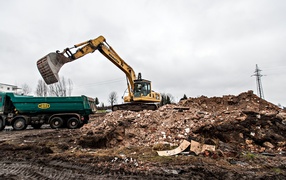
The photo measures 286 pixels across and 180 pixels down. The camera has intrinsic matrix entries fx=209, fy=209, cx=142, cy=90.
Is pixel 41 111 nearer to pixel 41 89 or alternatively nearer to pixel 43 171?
pixel 43 171

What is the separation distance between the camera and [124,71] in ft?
50.1

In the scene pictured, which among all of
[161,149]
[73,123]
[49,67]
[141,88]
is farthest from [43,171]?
[141,88]

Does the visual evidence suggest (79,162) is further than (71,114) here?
No

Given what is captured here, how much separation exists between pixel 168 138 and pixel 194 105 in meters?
6.64

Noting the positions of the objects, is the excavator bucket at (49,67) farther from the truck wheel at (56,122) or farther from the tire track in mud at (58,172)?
the tire track in mud at (58,172)

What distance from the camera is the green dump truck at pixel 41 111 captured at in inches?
527

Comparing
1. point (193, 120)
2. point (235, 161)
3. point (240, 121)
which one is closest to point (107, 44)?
point (193, 120)

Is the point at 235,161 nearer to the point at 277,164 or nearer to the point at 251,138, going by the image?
the point at 277,164

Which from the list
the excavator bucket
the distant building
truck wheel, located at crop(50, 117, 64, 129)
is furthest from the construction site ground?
the distant building

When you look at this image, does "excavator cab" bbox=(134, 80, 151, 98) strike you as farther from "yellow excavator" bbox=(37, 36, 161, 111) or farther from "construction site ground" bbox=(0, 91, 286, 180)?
"construction site ground" bbox=(0, 91, 286, 180)

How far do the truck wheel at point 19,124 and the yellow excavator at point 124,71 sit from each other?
4.85 metres

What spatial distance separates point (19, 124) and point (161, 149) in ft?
36.5

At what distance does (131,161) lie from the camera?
16.6ft

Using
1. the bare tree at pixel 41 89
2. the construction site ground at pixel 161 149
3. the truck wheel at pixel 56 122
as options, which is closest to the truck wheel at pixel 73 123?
the truck wheel at pixel 56 122
